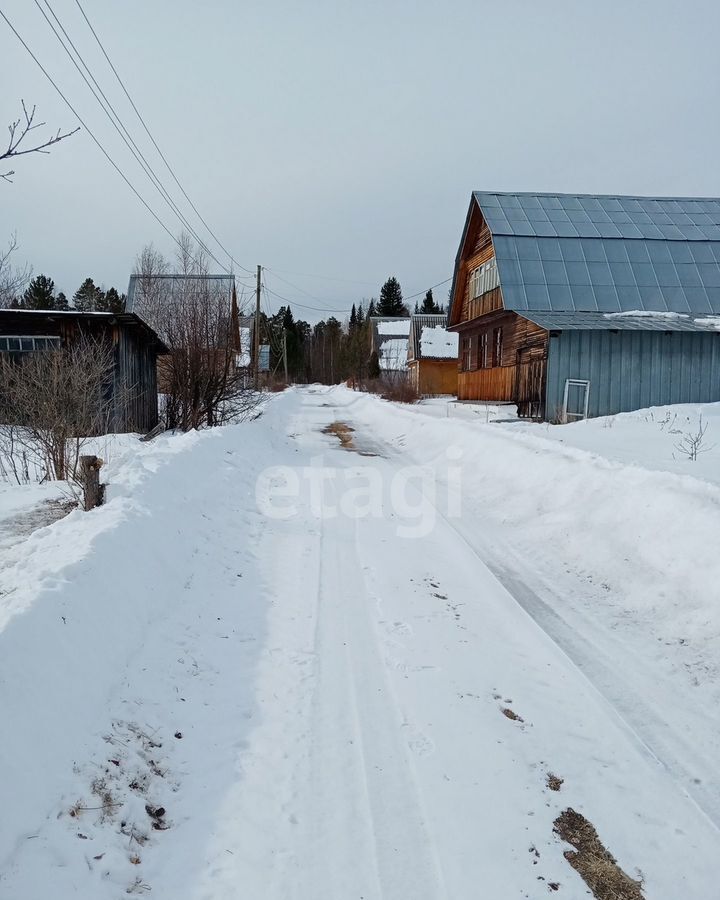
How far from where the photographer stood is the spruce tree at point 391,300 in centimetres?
8806

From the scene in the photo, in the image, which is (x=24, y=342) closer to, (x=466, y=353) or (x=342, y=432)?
(x=342, y=432)

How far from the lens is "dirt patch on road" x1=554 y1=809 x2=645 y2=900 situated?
2.10 metres

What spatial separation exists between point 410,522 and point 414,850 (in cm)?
484

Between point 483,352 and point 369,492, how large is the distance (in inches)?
642

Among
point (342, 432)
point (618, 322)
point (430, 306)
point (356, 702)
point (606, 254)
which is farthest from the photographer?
point (430, 306)

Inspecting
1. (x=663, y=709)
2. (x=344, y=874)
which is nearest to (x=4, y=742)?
(x=344, y=874)

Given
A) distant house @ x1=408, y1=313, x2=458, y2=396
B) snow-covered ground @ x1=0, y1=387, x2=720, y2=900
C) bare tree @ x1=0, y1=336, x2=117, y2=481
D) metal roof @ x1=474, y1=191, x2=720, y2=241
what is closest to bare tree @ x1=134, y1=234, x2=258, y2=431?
bare tree @ x1=0, y1=336, x2=117, y2=481

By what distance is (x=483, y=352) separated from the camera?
23.5 metres

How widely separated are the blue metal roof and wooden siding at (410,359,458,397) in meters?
16.7

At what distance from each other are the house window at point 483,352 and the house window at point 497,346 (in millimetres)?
664

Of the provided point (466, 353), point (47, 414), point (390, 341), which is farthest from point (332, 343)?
point (47, 414)

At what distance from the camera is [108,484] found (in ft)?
19.0

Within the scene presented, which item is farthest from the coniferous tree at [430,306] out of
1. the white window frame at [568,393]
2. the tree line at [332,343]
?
→ the white window frame at [568,393]

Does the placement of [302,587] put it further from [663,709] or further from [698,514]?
[698,514]
